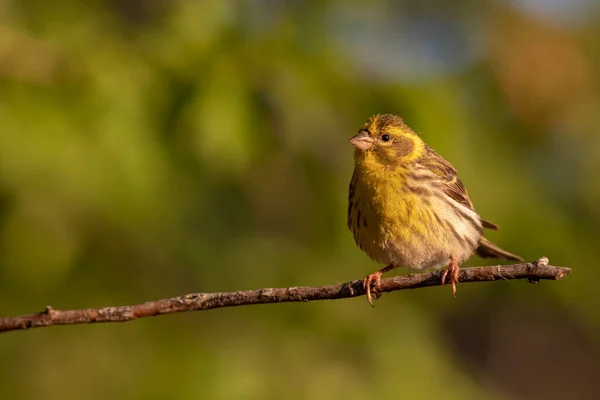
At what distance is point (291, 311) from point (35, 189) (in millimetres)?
1836

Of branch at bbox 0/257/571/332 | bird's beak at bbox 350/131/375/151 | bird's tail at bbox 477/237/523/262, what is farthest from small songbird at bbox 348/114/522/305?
branch at bbox 0/257/571/332

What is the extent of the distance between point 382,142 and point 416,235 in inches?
18.2

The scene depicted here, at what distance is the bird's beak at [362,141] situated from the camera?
394 cm

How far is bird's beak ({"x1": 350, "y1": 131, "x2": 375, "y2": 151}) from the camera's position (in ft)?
12.9

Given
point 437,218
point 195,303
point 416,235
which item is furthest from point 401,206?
point 195,303

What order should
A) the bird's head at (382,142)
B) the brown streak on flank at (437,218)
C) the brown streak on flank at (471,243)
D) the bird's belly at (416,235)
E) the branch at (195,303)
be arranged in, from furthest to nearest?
1. the brown streak on flank at (471,243)
2. the brown streak on flank at (437,218)
3. the bird's head at (382,142)
4. the bird's belly at (416,235)
5. the branch at (195,303)

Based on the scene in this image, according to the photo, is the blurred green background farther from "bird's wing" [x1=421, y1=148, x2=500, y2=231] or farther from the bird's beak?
the bird's beak

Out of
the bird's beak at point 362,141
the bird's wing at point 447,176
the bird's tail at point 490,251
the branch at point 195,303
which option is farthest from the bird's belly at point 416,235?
the branch at point 195,303

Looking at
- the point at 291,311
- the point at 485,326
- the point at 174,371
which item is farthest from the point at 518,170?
the point at 485,326

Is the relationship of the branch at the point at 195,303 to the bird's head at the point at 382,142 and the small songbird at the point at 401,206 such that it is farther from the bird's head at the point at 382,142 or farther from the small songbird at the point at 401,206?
the bird's head at the point at 382,142

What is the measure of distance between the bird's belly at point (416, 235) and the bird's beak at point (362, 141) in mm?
282

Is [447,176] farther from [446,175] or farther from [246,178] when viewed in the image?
[246,178]

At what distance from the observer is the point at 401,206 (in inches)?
155

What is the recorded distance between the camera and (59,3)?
5840mm
